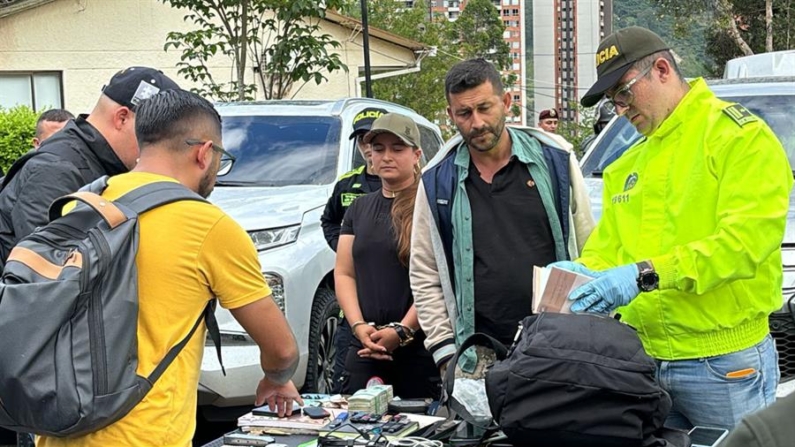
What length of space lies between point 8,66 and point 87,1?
2.17m

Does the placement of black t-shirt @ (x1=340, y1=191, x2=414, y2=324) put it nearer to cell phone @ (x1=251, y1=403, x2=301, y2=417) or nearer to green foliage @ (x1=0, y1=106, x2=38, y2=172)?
cell phone @ (x1=251, y1=403, x2=301, y2=417)

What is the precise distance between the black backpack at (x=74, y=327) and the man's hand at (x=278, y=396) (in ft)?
2.06

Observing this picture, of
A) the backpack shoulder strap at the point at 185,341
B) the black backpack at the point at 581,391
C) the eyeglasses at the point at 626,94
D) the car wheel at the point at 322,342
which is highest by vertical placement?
the eyeglasses at the point at 626,94

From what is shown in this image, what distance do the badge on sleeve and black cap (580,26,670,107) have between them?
32cm

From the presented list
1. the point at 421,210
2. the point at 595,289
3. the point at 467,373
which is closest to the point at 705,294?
the point at 595,289

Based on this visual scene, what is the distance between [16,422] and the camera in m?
2.60

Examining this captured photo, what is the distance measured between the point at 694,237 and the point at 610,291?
Answer: 344 mm

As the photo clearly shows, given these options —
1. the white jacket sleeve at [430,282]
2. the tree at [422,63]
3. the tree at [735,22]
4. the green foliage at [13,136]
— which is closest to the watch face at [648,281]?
the white jacket sleeve at [430,282]

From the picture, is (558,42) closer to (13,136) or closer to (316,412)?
(13,136)

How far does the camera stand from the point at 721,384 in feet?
10.3

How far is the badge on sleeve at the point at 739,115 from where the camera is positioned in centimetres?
309

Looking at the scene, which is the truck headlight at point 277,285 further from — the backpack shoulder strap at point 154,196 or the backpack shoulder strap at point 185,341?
the backpack shoulder strap at point 154,196

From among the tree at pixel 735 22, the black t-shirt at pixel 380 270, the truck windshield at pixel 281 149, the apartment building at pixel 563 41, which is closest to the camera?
the black t-shirt at pixel 380 270

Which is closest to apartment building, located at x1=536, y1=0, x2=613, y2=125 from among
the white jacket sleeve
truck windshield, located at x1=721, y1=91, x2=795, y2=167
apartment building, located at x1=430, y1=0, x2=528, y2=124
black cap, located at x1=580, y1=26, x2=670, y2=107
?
apartment building, located at x1=430, y1=0, x2=528, y2=124
